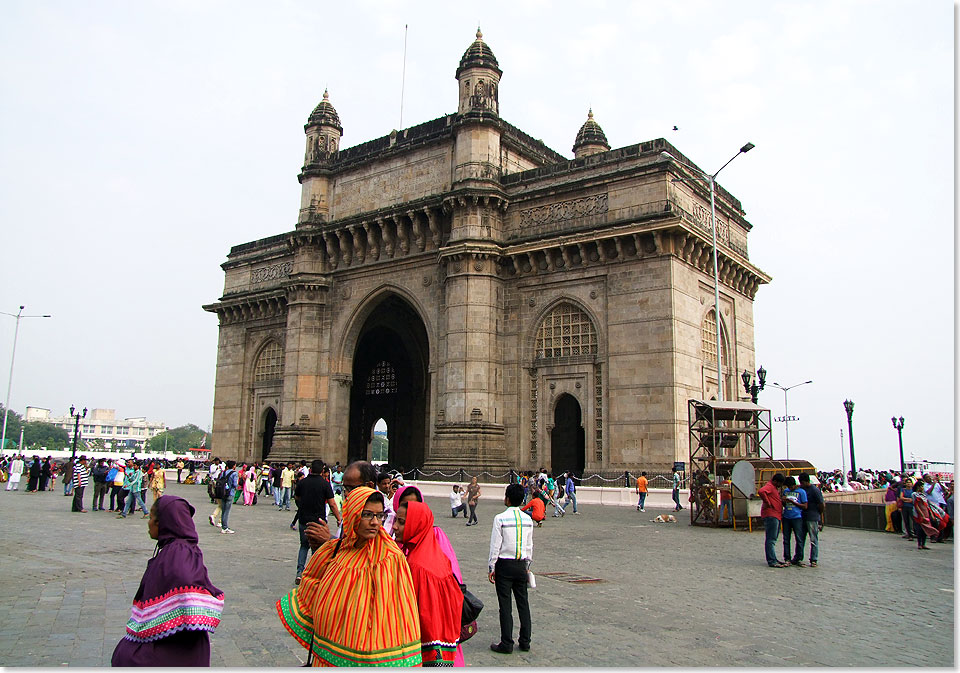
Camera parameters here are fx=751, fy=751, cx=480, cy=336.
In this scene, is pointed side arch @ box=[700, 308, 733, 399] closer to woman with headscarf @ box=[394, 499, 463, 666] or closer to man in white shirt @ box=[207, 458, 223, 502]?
man in white shirt @ box=[207, 458, 223, 502]

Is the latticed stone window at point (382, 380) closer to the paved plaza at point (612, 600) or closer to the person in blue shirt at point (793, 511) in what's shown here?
the paved plaza at point (612, 600)

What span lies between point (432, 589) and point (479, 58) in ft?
89.5

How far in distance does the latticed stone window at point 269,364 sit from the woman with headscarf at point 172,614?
34.8 metres

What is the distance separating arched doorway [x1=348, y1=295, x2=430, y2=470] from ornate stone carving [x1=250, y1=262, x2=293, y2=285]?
16.9ft

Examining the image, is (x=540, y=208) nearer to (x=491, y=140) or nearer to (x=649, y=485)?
(x=491, y=140)

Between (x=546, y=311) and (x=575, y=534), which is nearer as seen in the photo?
(x=575, y=534)

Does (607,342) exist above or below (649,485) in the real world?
above

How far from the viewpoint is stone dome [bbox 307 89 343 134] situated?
34.9m

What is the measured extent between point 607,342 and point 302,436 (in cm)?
1424

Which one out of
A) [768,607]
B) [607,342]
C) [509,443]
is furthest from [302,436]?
[768,607]

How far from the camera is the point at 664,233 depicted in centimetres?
2442

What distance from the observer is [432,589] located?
183 inches

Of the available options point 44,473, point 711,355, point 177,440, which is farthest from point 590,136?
point 177,440

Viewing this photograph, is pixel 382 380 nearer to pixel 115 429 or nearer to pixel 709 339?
pixel 709 339
